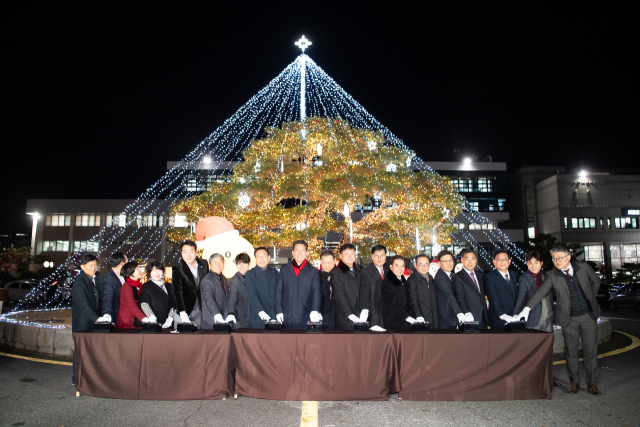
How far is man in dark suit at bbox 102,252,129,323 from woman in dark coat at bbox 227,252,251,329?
5.24 feet

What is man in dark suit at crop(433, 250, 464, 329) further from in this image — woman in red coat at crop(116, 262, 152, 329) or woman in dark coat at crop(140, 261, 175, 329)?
woman in red coat at crop(116, 262, 152, 329)

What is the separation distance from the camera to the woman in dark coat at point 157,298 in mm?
5555

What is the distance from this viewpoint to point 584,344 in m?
5.34

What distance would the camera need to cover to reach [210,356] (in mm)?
4824

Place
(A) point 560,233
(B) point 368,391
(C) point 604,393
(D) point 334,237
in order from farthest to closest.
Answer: (A) point 560,233 < (D) point 334,237 < (C) point 604,393 < (B) point 368,391

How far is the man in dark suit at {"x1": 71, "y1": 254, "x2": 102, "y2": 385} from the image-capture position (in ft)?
18.4

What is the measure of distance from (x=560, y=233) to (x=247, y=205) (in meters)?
40.5

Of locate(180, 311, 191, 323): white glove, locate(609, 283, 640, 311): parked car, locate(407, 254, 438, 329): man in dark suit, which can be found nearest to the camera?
locate(180, 311, 191, 323): white glove

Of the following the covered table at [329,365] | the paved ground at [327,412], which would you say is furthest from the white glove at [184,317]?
the covered table at [329,365]

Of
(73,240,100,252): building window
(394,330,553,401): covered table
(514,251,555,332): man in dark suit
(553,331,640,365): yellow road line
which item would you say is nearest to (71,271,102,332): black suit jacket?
(394,330,553,401): covered table

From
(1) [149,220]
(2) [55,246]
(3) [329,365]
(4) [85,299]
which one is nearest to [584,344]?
(3) [329,365]

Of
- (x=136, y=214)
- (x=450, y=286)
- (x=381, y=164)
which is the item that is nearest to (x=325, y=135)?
(x=381, y=164)

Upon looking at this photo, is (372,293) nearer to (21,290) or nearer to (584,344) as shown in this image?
(584,344)

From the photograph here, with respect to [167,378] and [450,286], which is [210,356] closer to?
[167,378]
